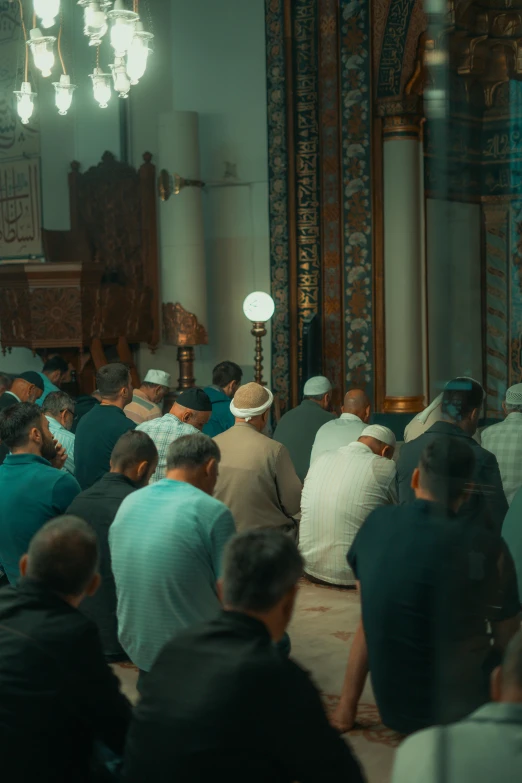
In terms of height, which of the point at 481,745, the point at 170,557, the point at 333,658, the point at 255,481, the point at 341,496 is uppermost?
the point at 481,745

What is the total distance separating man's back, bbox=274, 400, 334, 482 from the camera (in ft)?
17.6

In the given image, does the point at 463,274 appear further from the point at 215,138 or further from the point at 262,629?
the point at 215,138

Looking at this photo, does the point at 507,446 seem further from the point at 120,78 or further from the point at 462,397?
the point at 120,78

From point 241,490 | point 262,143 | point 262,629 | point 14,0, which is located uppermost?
point 14,0

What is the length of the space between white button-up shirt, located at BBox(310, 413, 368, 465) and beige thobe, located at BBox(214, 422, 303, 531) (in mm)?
600

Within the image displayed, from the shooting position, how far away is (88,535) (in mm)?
2223

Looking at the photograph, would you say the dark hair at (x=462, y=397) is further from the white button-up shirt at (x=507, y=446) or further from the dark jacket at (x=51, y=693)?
the dark jacket at (x=51, y=693)

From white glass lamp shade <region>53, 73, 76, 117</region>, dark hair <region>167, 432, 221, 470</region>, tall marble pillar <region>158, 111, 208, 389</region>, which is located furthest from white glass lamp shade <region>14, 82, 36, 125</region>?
dark hair <region>167, 432, 221, 470</region>

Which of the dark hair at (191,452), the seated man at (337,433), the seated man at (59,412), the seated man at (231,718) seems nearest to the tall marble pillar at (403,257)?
the seated man at (337,433)

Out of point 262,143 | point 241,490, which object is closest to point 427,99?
point 241,490

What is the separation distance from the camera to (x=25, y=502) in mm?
3512

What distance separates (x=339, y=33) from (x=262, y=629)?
7340mm

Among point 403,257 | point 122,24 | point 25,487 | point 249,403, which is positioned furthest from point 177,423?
point 403,257

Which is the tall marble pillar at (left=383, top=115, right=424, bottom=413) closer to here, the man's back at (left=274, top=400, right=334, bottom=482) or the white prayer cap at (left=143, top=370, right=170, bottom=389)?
the white prayer cap at (left=143, top=370, right=170, bottom=389)
